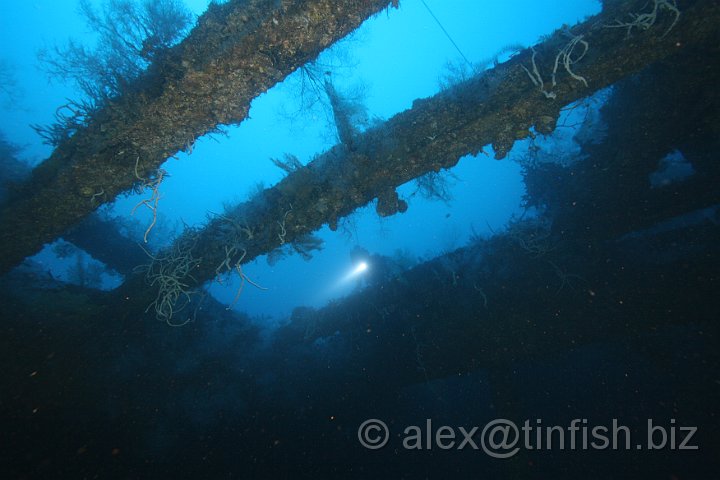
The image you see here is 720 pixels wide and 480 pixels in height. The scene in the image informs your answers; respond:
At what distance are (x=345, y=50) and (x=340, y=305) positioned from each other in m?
6.63

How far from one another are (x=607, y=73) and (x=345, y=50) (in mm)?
6258

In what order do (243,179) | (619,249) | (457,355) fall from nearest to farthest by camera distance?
(619,249), (457,355), (243,179)

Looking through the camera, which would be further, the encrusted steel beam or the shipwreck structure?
the shipwreck structure

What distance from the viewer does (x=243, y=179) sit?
12594 centimetres

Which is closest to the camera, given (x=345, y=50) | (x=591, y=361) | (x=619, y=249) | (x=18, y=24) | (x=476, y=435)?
(x=619, y=249)

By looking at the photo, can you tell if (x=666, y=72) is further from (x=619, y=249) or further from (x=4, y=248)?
(x=4, y=248)

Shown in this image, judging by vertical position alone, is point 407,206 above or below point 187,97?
above

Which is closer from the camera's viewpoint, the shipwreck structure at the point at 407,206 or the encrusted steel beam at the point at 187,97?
the encrusted steel beam at the point at 187,97

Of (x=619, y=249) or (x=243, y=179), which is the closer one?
(x=619, y=249)

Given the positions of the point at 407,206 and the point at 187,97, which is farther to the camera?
the point at 407,206

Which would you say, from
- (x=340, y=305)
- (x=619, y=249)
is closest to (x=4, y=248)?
(x=340, y=305)

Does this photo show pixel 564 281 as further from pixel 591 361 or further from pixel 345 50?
pixel 345 50

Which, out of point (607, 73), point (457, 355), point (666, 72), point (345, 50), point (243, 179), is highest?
point (243, 179)

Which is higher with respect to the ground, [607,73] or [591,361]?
[607,73]
